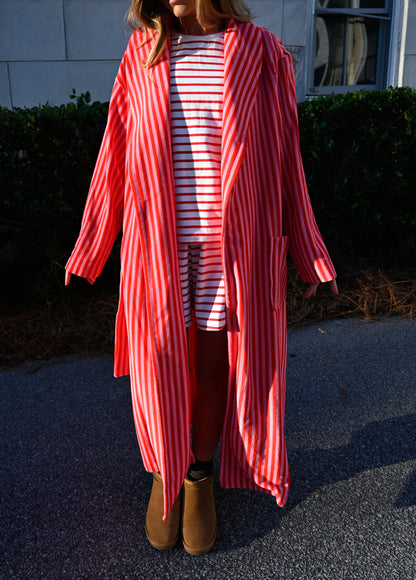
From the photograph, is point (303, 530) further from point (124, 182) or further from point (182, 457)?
point (124, 182)

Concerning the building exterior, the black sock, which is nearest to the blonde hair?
the black sock

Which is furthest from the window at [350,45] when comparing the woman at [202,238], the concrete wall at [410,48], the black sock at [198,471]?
the black sock at [198,471]

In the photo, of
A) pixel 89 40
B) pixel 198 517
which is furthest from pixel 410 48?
pixel 198 517

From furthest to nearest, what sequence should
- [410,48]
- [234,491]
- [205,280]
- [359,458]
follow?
[410,48] → [359,458] → [234,491] → [205,280]

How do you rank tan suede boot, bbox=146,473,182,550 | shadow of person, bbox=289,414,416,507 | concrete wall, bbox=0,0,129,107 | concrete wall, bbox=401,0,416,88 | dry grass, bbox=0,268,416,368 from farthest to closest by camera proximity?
concrete wall, bbox=401,0,416,88 < concrete wall, bbox=0,0,129,107 < dry grass, bbox=0,268,416,368 < shadow of person, bbox=289,414,416,507 < tan suede boot, bbox=146,473,182,550

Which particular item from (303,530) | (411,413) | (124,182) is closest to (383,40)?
(411,413)

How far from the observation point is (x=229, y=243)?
153cm

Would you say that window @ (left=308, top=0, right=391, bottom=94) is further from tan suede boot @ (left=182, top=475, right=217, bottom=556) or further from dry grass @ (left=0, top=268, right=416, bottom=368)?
tan suede boot @ (left=182, top=475, right=217, bottom=556)

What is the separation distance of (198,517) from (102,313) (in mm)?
1976

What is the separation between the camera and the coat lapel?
4.85ft

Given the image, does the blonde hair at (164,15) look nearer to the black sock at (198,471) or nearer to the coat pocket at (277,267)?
the coat pocket at (277,267)

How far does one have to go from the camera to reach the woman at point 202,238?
4.93 feet

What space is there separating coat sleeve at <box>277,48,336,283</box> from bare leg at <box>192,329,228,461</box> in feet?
1.25

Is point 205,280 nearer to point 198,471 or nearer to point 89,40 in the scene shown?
point 198,471
